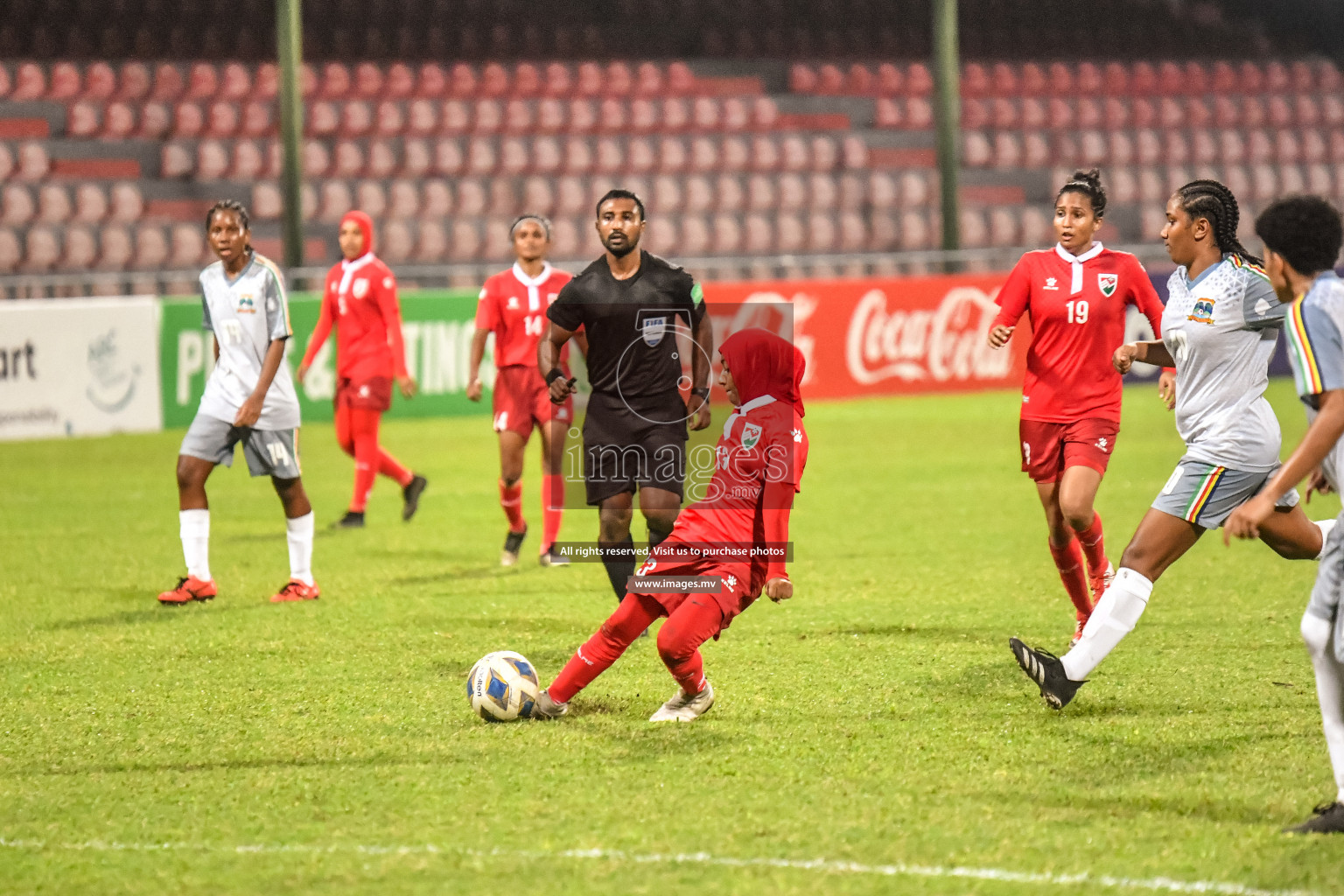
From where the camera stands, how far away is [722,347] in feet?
19.0

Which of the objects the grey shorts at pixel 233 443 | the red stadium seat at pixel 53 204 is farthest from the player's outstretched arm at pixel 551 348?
the red stadium seat at pixel 53 204

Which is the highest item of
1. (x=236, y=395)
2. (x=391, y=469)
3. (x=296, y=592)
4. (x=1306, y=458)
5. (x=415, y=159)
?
(x=415, y=159)

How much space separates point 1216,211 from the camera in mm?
5961

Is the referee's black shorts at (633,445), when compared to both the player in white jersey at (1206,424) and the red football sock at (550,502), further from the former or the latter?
the red football sock at (550,502)

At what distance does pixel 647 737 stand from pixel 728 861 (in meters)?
1.37

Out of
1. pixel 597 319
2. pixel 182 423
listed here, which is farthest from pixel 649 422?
pixel 182 423

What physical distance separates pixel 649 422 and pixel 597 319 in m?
0.51

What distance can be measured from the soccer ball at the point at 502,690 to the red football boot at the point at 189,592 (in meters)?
3.15

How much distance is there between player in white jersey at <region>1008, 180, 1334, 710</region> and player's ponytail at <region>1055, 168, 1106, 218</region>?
2.76ft

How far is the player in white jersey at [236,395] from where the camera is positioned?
8336mm

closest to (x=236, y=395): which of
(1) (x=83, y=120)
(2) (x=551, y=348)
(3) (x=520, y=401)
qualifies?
(3) (x=520, y=401)

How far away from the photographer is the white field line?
399 centimetres

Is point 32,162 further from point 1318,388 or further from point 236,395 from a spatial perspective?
point 1318,388

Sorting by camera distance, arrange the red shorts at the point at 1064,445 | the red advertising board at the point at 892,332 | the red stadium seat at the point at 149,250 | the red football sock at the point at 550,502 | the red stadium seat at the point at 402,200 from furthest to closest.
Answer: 1. the red stadium seat at the point at 402,200
2. the red stadium seat at the point at 149,250
3. the red advertising board at the point at 892,332
4. the red football sock at the point at 550,502
5. the red shorts at the point at 1064,445
